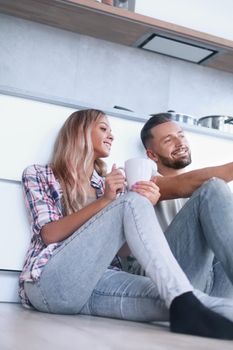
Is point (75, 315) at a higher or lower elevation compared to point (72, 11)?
lower

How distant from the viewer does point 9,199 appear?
148 cm

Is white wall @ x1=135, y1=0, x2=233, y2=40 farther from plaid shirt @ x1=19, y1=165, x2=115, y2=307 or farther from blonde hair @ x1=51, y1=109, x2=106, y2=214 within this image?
plaid shirt @ x1=19, y1=165, x2=115, y2=307

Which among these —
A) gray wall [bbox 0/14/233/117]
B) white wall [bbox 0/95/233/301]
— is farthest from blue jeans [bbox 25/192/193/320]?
gray wall [bbox 0/14/233/117]

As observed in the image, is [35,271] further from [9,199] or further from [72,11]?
[72,11]

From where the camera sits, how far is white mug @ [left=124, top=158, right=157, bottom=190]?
1155 mm

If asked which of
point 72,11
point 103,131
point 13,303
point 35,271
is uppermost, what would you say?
point 72,11

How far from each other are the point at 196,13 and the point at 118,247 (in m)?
1.77

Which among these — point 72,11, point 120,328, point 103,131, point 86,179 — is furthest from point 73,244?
point 72,11

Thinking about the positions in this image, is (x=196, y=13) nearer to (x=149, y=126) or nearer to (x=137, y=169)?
(x=149, y=126)

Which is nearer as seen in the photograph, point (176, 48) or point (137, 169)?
point (137, 169)

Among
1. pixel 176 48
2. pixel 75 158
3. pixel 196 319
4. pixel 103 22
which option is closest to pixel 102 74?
pixel 103 22

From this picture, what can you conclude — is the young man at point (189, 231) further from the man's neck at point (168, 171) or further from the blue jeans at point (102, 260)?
the blue jeans at point (102, 260)

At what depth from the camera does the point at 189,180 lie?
135 centimetres

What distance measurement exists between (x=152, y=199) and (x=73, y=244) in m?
0.22
